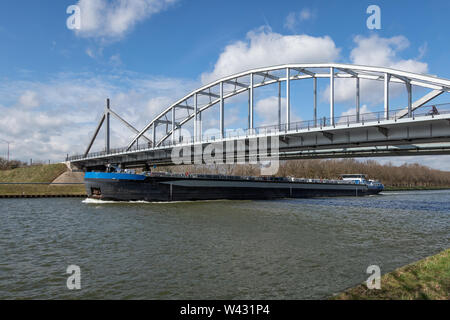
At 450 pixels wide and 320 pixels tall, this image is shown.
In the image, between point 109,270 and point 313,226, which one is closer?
point 109,270

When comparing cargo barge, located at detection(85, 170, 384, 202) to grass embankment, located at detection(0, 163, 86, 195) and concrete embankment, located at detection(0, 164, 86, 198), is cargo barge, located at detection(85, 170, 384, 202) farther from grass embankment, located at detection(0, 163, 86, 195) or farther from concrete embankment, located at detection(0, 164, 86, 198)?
grass embankment, located at detection(0, 163, 86, 195)

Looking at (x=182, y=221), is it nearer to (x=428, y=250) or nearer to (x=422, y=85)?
(x=428, y=250)

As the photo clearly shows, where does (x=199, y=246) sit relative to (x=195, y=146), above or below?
below

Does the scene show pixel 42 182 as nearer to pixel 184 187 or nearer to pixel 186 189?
pixel 184 187

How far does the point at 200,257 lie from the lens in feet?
36.9

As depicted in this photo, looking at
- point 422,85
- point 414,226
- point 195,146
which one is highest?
point 422,85

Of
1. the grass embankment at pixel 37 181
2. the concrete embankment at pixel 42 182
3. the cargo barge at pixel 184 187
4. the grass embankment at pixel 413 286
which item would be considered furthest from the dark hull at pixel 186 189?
the grass embankment at pixel 413 286

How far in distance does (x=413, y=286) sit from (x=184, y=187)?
110 ft

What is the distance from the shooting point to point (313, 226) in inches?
747

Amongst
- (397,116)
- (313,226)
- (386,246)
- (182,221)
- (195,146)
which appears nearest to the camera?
(386,246)

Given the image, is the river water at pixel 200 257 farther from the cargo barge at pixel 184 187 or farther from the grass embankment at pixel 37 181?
the grass embankment at pixel 37 181

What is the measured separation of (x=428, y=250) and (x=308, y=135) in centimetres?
1925
